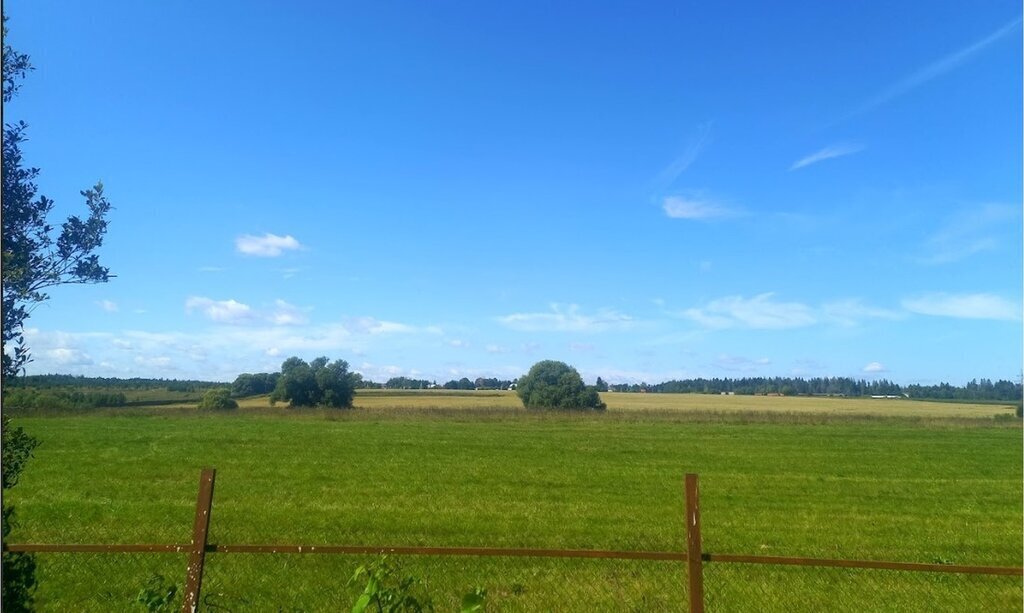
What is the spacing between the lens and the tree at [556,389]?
67.8 metres

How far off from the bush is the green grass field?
404 inches

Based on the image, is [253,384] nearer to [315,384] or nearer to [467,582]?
[315,384]

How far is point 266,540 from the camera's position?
1032 cm

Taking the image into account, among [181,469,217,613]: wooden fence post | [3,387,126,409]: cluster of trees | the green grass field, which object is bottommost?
the green grass field

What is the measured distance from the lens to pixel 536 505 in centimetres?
1392

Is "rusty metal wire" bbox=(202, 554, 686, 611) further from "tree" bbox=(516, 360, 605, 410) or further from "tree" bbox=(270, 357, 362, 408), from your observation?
"tree" bbox=(516, 360, 605, 410)

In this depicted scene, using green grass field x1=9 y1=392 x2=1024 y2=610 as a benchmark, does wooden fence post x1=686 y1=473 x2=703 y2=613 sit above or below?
above

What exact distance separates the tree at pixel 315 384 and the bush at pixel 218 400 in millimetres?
9862

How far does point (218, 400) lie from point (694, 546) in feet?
145

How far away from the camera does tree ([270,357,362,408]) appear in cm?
5619

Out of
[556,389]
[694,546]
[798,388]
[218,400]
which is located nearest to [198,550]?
[694,546]

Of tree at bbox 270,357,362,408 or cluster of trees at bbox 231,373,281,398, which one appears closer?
cluster of trees at bbox 231,373,281,398

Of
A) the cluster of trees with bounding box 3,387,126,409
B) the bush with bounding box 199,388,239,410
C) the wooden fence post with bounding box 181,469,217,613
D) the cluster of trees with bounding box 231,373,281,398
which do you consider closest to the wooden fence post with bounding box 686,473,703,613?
the wooden fence post with bounding box 181,469,217,613

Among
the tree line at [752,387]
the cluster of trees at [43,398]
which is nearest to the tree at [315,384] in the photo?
the tree line at [752,387]
